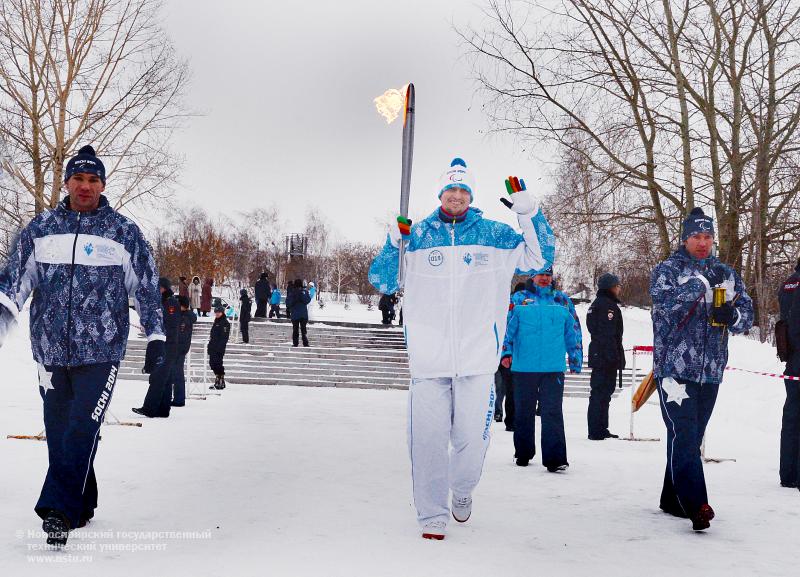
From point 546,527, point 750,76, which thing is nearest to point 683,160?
point 750,76

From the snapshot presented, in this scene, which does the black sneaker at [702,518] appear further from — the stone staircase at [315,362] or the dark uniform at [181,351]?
the stone staircase at [315,362]

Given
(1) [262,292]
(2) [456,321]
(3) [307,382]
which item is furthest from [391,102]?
(1) [262,292]

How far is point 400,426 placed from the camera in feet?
33.4

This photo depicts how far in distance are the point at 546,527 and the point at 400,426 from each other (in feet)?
18.2

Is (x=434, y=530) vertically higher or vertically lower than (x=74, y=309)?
lower

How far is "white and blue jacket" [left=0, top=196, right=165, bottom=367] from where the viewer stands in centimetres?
407

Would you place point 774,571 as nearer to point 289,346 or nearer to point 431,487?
point 431,487

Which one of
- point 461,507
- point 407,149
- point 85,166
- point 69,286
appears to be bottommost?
point 461,507

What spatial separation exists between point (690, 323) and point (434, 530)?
194 centimetres

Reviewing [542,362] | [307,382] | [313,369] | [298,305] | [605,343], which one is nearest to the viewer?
[542,362]

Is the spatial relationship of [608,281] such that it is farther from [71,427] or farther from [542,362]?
[71,427]

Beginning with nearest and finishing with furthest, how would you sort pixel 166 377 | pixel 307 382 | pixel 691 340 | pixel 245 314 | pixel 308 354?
pixel 691 340 < pixel 166 377 < pixel 307 382 < pixel 308 354 < pixel 245 314

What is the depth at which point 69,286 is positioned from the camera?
4102mm

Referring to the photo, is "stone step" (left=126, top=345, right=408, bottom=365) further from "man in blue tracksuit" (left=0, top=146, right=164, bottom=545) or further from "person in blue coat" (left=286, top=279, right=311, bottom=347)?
"man in blue tracksuit" (left=0, top=146, right=164, bottom=545)
